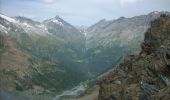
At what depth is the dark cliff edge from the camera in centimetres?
6414

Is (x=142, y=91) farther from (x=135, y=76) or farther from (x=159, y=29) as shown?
(x=159, y=29)

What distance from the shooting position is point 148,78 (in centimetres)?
7081

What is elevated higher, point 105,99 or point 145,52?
point 145,52

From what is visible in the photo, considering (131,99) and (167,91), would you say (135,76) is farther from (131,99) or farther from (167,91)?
(167,91)

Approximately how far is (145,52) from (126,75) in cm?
953

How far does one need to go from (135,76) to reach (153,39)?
69.5 feet

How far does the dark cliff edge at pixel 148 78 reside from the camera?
210ft

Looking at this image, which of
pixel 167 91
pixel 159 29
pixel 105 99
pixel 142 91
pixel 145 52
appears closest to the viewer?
pixel 167 91

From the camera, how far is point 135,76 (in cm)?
7962

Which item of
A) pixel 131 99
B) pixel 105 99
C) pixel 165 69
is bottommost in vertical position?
pixel 105 99

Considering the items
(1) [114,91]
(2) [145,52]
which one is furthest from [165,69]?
(2) [145,52]

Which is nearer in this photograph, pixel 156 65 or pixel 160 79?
pixel 160 79

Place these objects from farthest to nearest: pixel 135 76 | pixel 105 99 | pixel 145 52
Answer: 1. pixel 145 52
2. pixel 105 99
3. pixel 135 76

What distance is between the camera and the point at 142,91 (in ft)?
215
